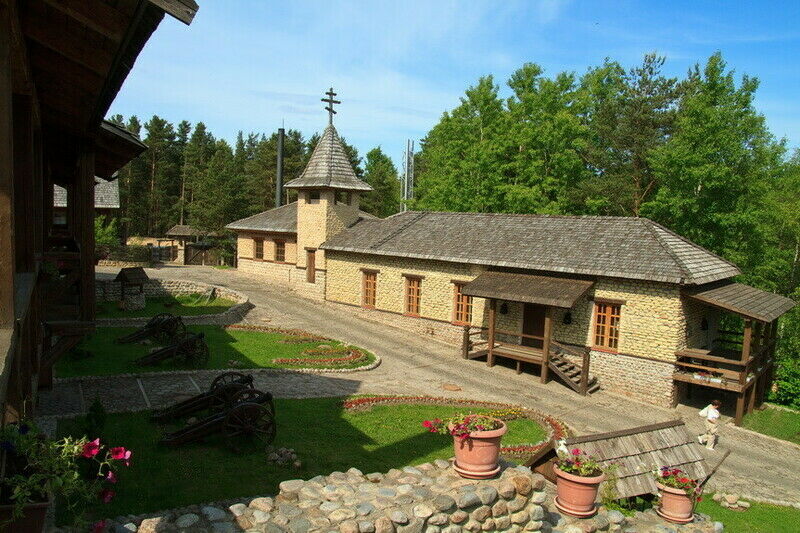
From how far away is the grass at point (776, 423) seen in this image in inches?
728

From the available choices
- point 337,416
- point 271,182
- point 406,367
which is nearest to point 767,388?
point 406,367

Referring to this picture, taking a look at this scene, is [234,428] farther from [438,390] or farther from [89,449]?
[438,390]

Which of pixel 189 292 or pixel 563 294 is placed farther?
pixel 189 292

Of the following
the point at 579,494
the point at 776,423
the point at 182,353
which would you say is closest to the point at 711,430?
the point at 776,423

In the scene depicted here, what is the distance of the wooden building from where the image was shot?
4777mm

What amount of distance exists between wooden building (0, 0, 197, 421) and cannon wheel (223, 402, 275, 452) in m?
3.16

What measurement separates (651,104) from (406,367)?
2503 cm

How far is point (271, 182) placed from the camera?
6044cm

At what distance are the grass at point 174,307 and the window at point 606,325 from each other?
16.3m

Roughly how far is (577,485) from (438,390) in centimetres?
1010

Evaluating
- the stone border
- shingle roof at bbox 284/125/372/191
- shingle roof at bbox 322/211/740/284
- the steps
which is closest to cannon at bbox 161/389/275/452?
the steps

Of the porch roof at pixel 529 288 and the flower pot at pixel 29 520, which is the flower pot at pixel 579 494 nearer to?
the flower pot at pixel 29 520

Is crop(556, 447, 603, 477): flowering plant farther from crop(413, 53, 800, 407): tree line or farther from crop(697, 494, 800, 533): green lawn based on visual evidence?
crop(413, 53, 800, 407): tree line

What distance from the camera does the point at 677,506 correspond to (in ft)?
31.7
